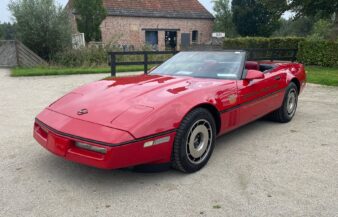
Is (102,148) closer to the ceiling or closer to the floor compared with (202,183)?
closer to the ceiling

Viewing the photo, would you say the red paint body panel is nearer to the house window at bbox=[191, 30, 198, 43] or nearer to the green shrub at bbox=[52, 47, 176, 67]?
the green shrub at bbox=[52, 47, 176, 67]

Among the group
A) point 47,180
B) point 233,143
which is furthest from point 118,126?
point 233,143

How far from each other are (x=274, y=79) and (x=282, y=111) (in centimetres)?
72

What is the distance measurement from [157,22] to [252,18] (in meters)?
9.62

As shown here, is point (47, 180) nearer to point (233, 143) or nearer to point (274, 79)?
point (233, 143)

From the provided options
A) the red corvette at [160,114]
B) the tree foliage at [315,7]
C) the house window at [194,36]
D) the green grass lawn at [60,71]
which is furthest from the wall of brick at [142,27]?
the red corvette at [160,114]

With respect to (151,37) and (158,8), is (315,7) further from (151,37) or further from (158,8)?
(151,37)

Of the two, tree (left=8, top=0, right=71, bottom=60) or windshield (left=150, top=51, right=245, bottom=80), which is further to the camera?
tree (left=8, top=0, right=71, bottom=60)

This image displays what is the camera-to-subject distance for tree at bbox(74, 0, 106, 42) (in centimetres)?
2180

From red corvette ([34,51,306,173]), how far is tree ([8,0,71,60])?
496 inches

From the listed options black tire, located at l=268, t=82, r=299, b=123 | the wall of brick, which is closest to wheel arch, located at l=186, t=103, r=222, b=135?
black tire, located at l=268, t=82, r=299, b=123

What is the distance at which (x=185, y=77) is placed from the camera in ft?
13.4

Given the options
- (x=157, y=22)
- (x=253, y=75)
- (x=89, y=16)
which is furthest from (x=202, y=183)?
(x=157, y=22)

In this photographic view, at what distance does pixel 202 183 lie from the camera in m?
3.12
